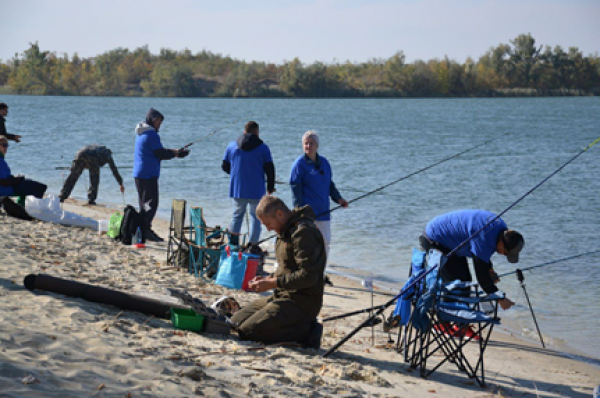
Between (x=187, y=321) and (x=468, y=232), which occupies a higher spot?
(x=468, y=232)

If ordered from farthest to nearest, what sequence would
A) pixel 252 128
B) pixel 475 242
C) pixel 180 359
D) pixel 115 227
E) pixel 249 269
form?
pixel 115 227, pixel 252 128, pixel 249 269, pixel 475 242, pixel 180 359

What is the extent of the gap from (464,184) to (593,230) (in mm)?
6006

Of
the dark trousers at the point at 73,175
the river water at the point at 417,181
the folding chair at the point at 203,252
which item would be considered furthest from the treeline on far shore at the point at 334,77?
the folding chair at the point at 203,252

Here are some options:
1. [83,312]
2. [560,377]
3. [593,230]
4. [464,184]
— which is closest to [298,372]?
[83,312]

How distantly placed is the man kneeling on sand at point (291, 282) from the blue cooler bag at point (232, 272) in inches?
69.5

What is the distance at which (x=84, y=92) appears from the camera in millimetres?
97250

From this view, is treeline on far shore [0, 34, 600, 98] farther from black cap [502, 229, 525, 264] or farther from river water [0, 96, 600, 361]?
black cap [502, 229, 525, 264]

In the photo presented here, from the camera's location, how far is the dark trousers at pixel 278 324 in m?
4.94

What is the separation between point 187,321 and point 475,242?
2.16 m

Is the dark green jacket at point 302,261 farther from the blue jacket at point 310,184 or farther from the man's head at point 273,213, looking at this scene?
the blue jacket at point 310,184

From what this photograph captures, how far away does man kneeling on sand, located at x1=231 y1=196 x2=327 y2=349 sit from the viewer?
16.0ft

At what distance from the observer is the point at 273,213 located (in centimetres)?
489

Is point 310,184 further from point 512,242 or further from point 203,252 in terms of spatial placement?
point 512,242

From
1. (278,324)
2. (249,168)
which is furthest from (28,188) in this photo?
(278,324)
